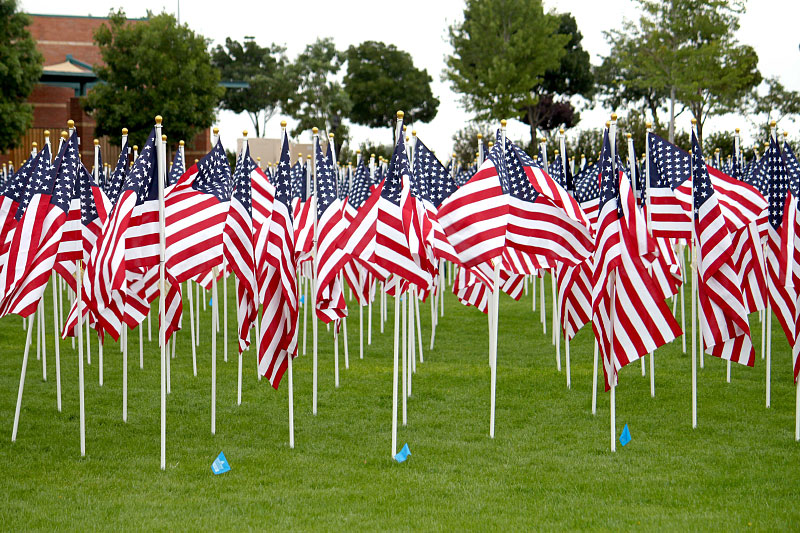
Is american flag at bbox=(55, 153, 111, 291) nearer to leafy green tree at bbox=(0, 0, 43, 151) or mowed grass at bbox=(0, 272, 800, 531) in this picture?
mowed grass at bbox=(0, 272, 800, 531)

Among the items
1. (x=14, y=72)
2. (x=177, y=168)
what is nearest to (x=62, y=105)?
(x=14, y=72)

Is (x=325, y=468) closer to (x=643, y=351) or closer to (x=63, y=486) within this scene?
(x=63, y=486)

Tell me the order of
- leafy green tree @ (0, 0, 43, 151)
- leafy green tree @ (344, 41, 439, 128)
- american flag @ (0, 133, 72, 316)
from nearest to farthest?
american flag @ (0, 133, 72, 316)
leafy green tree @ (0, 0, 43, 151)
leafy green tree @ (344, 41, 439, 128)

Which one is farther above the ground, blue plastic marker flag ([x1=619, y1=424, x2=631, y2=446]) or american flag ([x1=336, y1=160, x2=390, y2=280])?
american flag ([x1=336, y1=160, x2=390, y2=280])

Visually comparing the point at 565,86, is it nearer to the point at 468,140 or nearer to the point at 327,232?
the point at 468,140

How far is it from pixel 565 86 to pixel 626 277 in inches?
2668

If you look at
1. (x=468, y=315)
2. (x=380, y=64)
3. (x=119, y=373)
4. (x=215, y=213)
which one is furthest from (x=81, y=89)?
(x=215, y=213)

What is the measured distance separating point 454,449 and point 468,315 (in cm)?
1199

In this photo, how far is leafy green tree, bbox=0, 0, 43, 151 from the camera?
45.2 m

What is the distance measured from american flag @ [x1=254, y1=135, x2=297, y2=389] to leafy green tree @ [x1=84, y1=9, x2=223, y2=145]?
4278 centimetres

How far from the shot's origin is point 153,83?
5309 cm

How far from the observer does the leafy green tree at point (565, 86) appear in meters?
72.8

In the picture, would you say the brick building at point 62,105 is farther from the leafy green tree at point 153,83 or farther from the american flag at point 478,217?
the american flag at point 478,217

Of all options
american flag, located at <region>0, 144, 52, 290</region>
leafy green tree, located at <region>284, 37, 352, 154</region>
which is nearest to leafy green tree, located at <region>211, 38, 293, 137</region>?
leafy green tree, located at <region>284, 37, 352, 154</region>
